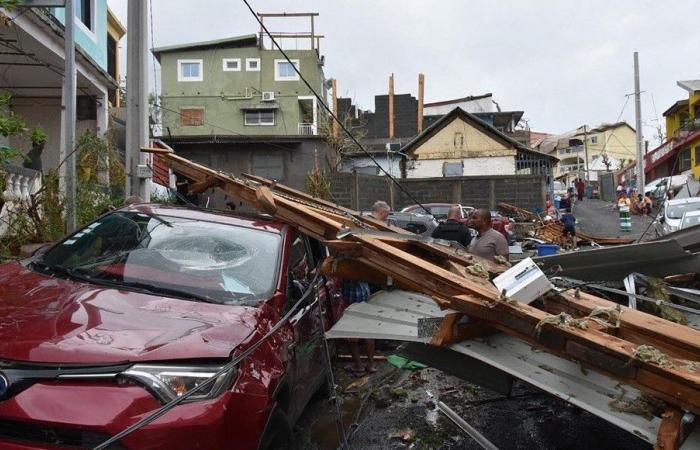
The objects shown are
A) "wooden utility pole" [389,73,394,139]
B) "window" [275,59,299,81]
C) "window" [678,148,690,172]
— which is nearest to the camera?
"window" [275,59,299,81]

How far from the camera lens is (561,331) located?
252cm

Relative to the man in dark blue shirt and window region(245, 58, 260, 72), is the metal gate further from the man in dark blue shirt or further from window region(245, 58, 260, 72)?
window region(245, 58, 260, 72)

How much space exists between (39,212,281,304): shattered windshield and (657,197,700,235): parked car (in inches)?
544

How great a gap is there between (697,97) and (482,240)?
37.0m

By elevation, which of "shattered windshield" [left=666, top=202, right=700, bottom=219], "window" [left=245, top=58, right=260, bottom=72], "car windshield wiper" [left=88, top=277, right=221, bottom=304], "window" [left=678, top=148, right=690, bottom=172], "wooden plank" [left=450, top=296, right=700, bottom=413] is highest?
"window" [left=245, top=58, right=260, bottom=72]

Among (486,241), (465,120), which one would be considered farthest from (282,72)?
(486,241)

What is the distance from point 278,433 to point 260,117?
118ft

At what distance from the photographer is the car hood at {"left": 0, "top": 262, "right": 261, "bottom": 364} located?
97.9 inches

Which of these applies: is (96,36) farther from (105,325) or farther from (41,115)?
(105,325)

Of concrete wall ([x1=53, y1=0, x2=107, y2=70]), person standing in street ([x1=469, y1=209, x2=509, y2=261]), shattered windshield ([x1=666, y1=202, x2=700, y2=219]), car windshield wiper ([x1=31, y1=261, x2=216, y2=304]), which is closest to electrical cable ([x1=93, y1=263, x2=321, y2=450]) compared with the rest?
car windshield wiper ([x1=31, y1=261, x2=216, y2=304])

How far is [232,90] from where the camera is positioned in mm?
38000

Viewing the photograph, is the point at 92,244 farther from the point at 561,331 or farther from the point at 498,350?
the point at 561,331

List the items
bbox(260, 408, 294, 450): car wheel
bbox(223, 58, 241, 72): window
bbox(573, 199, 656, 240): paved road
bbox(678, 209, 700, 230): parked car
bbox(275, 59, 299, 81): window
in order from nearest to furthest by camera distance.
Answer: bbox(260, 408, 294, 450): car wheel, bbox(678, 209, 700, 230): parked car, bbox(573, 199, 656, 240): paved road, bbox(275, 59, 299, 81): window, bbox(223, 58, 241, 72): window

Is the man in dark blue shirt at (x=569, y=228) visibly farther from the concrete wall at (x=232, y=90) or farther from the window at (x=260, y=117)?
the window at (x=260, y=117)
